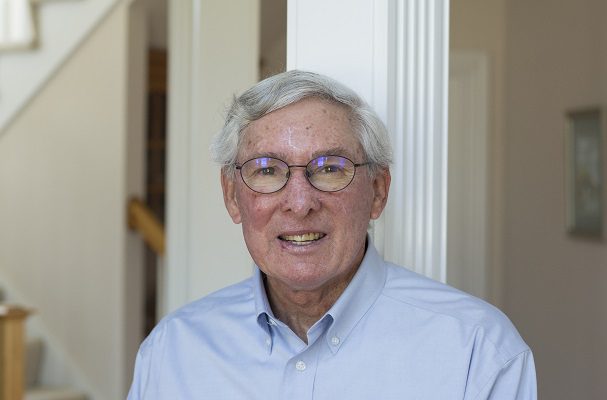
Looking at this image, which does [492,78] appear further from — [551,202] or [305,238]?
[305,238]

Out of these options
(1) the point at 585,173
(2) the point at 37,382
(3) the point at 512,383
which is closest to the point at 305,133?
(3) the point at 512,383

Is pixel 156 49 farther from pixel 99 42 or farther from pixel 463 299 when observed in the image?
pixel 463 299

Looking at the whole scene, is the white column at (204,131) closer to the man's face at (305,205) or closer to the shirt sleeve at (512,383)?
the man's face at (305,205)

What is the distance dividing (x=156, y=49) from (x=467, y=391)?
13.3ft

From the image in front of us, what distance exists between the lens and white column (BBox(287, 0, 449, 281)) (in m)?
1.74

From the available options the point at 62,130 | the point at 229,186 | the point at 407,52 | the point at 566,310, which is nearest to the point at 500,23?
the point at 566,310

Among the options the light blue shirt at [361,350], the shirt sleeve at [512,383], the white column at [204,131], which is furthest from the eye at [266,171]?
the white column at [204,131]

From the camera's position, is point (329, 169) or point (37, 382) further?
point (37, 382)

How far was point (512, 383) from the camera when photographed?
1.41 m

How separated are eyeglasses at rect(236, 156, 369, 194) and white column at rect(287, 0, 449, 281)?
0.87 ft

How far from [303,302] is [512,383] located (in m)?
0.38

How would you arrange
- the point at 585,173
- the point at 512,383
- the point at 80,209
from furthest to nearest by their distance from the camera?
the point at 80,209
the point at 585,173
the point at 512,383

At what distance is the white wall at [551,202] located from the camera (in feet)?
12.0

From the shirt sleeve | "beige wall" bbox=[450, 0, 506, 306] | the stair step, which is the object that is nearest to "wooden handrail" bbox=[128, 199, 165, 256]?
the stair step
